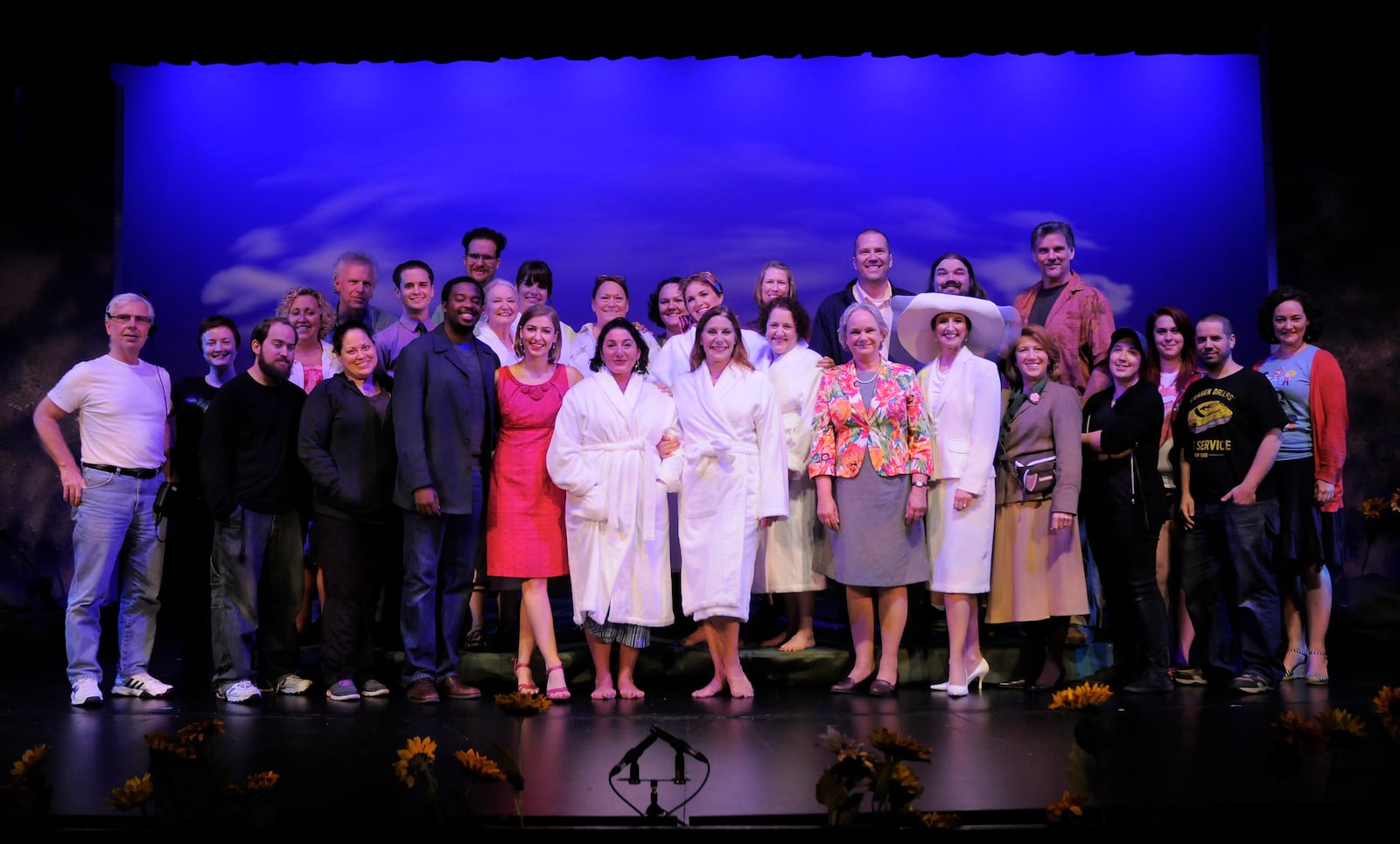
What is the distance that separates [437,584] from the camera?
5.06 m

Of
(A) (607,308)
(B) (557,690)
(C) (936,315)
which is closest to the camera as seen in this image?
(B) (557,690)

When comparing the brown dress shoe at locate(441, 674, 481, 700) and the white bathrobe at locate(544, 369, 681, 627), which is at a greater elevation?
the white bathrobe at locate(544, 369, 681, 627)

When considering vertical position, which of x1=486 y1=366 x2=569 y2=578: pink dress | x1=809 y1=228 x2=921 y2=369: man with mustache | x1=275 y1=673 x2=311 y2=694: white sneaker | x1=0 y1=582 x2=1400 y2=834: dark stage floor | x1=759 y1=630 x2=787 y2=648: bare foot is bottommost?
x1=0 y1=582 x2=1400 y2=834: dark stage floor

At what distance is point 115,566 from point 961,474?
369 centimetres

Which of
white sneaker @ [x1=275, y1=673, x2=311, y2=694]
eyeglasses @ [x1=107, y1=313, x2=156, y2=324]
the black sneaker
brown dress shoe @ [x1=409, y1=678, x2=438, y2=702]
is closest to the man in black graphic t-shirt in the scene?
the black sneaker

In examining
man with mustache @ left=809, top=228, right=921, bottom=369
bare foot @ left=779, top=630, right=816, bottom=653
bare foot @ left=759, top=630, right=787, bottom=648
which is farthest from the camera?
A: man with mustache @ left=809, top=228, right=921, bottom=369

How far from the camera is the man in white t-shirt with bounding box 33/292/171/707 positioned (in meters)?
4.98

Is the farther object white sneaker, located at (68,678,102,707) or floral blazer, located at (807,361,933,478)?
floral blazer, located at (807,361,933,478)

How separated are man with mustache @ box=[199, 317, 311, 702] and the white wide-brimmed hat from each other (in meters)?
2.75

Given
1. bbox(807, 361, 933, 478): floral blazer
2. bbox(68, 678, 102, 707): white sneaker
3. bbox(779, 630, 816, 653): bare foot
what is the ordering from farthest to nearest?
bbox(779, 630, 816, 653): bare foot → bbox(807, 361, 933, 478): floral blazer → bbox(68, 678, 102, 707): white sneaker

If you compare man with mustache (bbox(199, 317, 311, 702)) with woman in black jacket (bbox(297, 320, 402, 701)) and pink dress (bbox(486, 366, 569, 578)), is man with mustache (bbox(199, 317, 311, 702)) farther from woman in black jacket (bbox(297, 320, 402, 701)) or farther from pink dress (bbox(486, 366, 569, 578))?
pink dress (bbox(486, 366, 569, 578))

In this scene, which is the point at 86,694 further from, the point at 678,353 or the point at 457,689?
the point at 678,353

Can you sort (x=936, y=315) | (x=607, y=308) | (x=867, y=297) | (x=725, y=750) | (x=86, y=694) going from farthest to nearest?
(x=867, y=297), (x=607, y=308), (x=936, y=315), (x=86, y=694), (x=725, y=750)

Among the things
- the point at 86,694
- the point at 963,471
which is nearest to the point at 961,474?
the point at 963,471
